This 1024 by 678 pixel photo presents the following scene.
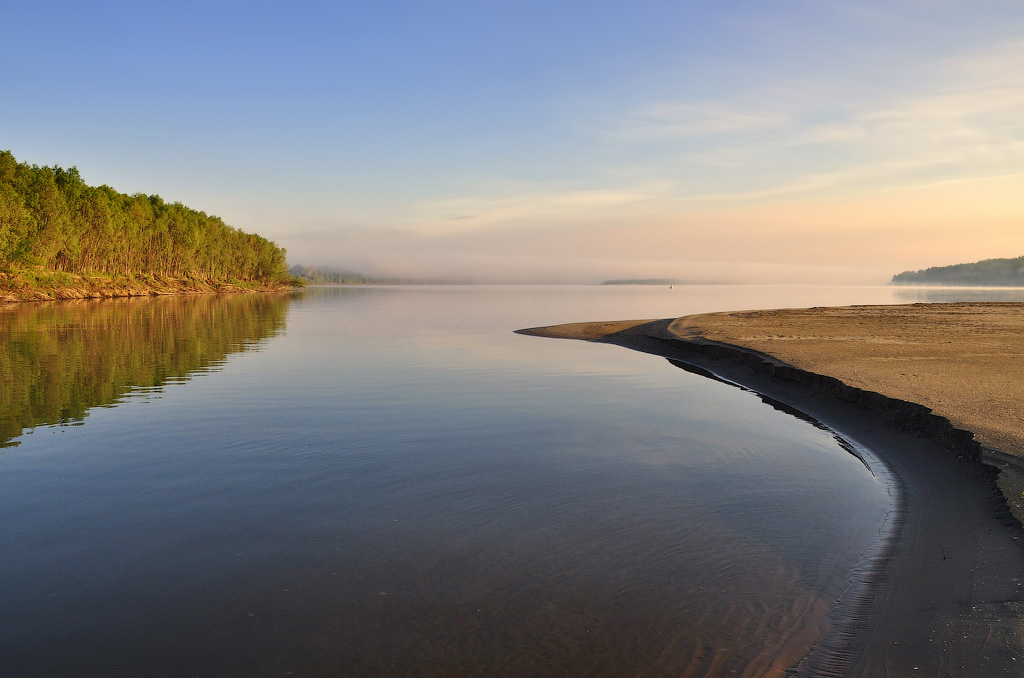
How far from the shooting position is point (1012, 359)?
26609 mm

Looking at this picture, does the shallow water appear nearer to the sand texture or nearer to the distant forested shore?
the sand texture

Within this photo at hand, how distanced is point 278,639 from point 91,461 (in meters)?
9.93

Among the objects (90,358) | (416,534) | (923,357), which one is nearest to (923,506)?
(416,534)

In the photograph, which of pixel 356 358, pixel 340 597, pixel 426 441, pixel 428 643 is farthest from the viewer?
pixel 356 358

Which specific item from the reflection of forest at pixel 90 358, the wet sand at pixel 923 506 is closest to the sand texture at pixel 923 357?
the wet sand at pixel 923 506

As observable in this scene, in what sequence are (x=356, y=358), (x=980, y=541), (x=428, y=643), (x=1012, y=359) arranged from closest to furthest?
(x=428, y=643) < (x=980, y=541) < (x=1012, y=359) < (x=356, y=358)

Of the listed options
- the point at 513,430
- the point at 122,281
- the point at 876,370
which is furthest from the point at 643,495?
the point at 122,281

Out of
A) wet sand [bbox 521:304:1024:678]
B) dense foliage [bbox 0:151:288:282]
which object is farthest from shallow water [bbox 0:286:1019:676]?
dense foliage [bbox 0:151:288:282]

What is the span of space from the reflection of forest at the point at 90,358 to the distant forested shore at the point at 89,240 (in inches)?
1757

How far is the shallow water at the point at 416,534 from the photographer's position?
6891 mm

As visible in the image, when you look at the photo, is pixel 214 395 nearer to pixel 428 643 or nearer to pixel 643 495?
pixel 643 495

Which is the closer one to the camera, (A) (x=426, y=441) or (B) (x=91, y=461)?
(B) (x=91, y=461)

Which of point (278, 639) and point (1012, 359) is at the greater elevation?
point (1012, 359)

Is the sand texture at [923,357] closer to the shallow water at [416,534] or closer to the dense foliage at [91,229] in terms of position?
the shallow water at [416,534]
